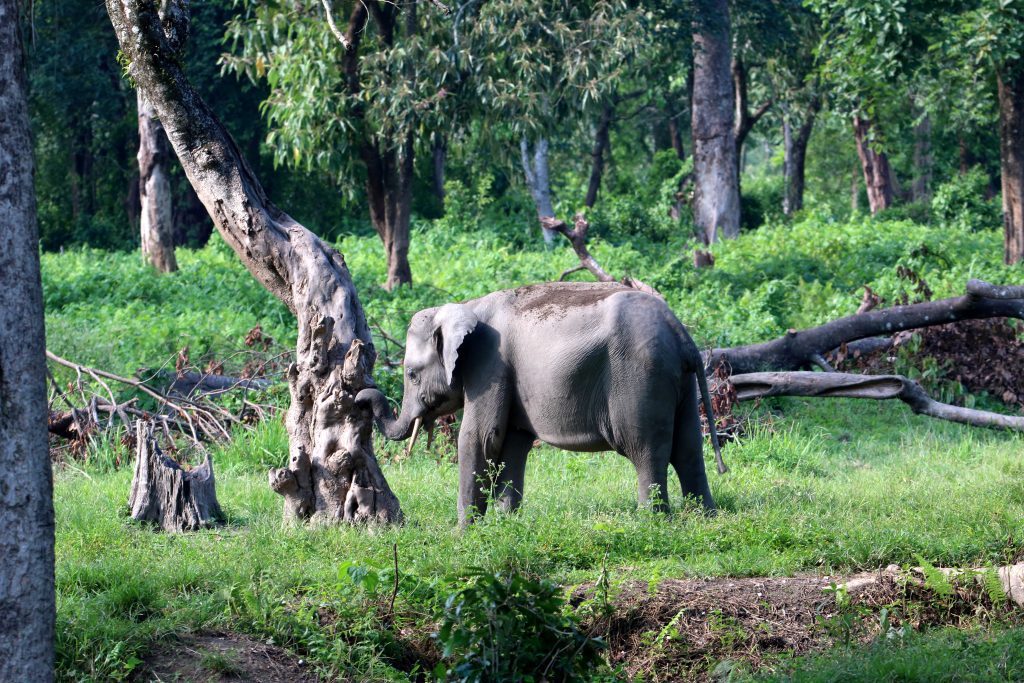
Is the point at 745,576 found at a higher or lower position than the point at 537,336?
lower

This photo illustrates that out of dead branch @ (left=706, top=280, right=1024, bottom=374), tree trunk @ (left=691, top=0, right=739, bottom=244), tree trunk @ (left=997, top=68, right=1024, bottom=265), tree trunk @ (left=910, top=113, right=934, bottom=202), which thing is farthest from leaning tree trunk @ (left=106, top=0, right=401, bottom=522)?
tree trunk @ (left=910, top=113, right=934, bottom=202)

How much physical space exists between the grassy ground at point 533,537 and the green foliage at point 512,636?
12.2 inches

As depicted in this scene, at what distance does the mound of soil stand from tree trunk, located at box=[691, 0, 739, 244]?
10081 millimetres

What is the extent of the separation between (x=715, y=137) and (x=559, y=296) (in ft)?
51.9

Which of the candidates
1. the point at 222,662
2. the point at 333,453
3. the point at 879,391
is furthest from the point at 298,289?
the point at 879,391

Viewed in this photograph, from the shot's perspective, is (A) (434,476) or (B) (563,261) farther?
(B) (563,261)

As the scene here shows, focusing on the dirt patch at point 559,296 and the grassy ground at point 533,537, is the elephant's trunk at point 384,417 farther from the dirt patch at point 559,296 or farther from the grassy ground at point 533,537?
the dirt patch at point 559,296

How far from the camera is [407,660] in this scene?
6379mm

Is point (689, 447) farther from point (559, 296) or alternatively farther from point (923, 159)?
point (923, 159)

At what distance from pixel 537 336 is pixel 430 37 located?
915cm

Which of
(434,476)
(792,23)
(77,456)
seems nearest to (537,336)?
(434,476)

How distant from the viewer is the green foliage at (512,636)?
582 cm

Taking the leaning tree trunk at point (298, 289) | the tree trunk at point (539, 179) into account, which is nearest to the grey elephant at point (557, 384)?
the leaning tree trunk at point (298, 289)

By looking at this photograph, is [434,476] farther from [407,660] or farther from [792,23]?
[792,23]
